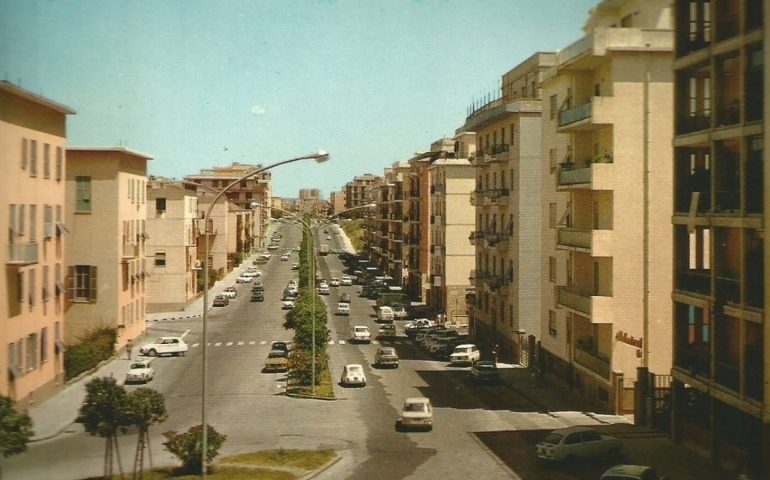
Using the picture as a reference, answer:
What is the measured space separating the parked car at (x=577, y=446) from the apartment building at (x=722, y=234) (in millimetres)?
2747

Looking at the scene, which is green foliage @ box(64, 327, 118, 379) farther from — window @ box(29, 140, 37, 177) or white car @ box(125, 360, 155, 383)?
window @ box(29, 140, 37, 177)

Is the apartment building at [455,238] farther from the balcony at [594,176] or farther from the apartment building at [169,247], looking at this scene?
the balcony at [594,176]

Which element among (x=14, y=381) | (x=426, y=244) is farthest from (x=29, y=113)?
(x=426, y=244)

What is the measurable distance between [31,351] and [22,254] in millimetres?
3453

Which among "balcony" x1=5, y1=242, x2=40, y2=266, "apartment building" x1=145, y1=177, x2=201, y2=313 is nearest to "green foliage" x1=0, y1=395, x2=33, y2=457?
"balcony" x1=5, y1=242, x2=40, y2=266

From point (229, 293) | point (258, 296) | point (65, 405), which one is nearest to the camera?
point (65, 405)

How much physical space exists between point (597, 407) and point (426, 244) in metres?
38.7

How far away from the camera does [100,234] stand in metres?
36.9

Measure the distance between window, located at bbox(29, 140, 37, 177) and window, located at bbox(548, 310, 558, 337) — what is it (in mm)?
22067

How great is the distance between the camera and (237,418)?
84.5 ft

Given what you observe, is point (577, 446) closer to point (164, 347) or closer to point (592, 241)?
point (592, 241)

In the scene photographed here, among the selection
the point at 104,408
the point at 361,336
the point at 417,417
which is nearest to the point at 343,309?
the point at 361,336

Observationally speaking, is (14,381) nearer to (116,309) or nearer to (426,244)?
(116,309)

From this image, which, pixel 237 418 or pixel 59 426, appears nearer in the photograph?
pixel 59 426
